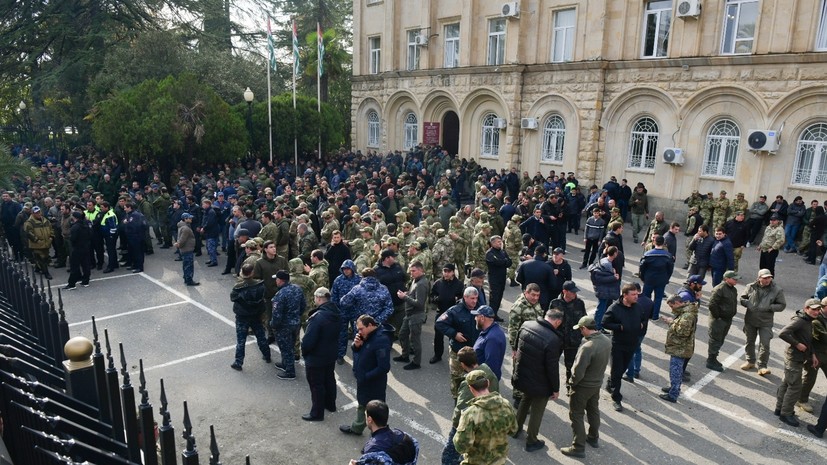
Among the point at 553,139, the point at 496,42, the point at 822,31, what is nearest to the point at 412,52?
the point at 496,42

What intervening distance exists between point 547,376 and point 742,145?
16152mm

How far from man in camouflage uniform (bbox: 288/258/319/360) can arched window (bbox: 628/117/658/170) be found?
16.2m

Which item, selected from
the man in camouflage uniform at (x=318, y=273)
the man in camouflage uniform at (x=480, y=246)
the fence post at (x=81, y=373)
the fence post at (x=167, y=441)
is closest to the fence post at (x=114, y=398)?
the fence post at (x=81, y=373)

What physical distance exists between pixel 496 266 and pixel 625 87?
14127mm

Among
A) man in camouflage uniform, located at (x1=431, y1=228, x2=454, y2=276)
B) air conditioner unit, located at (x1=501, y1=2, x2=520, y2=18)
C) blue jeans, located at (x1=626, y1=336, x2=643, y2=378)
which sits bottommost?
blue jeans, located at (x1=626, y1=336, x2=643, y2=378)

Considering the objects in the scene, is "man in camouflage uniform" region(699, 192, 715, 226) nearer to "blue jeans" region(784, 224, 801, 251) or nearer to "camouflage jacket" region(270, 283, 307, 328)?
"blue jeans" region(784, 224, 801, 251)

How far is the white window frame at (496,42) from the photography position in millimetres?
25328

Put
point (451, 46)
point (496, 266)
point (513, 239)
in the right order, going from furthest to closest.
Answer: point (451, 46)
point (513, 239)
point (496, 266)

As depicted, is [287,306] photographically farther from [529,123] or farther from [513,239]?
[529,123]

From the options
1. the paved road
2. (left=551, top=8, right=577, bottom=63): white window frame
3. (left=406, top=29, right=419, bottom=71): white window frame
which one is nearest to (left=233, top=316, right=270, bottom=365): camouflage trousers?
the paved road

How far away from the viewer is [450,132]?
29.2 metres

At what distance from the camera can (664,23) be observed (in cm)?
2044

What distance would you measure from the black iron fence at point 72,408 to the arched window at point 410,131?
26232mm

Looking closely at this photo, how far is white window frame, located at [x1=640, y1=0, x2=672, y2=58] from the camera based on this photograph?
66.7ft
